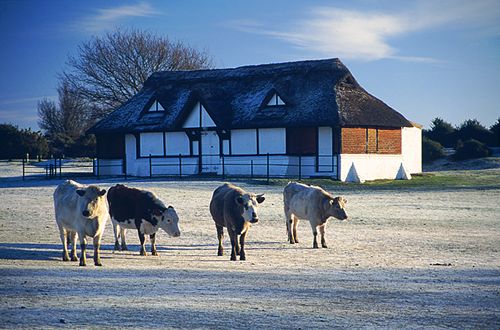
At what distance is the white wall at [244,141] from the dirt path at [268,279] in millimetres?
24704

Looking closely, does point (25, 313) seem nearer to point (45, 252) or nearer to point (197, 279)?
point (197, 279)

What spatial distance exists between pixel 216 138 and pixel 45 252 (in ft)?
116

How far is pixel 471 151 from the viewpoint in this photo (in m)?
72.4

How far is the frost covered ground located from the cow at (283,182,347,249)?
1.78 ft

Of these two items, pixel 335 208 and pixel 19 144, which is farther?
pixel 19 144

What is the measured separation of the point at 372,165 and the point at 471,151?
25204 mm

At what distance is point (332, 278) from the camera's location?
1380 cm

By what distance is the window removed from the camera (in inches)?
1908

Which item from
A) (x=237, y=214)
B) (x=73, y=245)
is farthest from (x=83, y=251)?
(x=237, y=214)

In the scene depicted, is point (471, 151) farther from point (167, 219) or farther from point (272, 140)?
point (167, 219)

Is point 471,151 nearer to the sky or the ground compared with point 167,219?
nearer to the sky

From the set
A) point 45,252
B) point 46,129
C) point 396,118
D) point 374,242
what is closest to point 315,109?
point 396,118

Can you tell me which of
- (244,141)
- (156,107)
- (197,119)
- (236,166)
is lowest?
(236,166)

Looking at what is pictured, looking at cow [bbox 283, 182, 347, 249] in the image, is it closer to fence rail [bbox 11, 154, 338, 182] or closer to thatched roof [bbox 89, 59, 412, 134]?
fence rail [bbox 11, 154, 338, 182]
